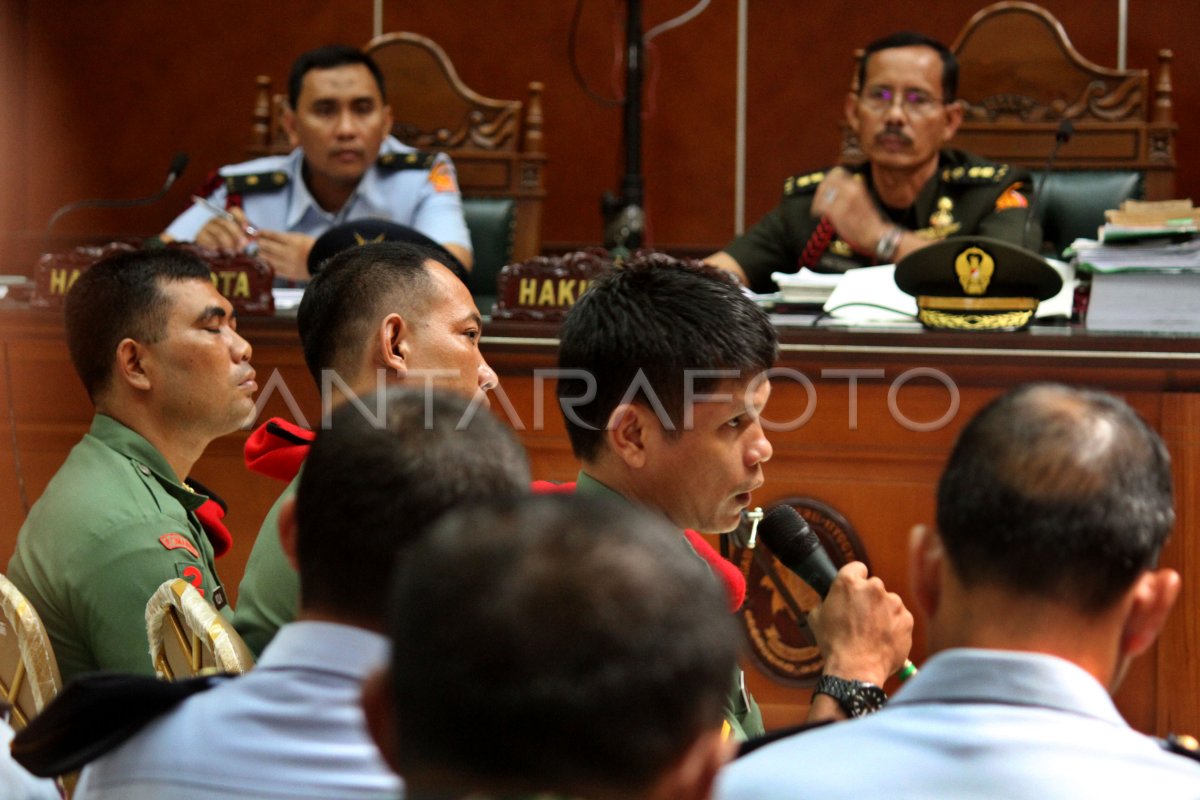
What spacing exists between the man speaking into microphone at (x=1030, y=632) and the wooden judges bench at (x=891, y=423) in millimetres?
1529

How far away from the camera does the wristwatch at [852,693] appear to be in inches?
60.8

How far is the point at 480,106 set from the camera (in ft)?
14.1

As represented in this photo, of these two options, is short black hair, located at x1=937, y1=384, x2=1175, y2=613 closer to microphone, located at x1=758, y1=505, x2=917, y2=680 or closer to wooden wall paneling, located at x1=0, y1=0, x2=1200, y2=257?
microphone, located at x1=758, y1=505, x2=917, y2=680

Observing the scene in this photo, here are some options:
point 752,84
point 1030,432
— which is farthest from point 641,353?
point 752,84

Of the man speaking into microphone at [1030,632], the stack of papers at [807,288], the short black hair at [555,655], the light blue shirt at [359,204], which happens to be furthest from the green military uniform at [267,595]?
the light blue shirt at [359,204]

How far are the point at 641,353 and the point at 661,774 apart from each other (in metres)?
1.01

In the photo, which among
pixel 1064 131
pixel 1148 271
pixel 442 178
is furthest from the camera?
pixel 442 178

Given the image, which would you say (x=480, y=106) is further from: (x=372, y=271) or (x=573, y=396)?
(x=573, y=396)

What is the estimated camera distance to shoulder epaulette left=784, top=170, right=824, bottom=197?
12.8 ft

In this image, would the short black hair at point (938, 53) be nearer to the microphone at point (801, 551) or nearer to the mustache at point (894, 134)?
the mustache at point (894, 134)

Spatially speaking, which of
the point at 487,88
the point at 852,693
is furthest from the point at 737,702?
the point at 487,88

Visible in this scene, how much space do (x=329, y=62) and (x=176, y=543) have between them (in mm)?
2277

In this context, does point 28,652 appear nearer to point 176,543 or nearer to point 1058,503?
point 176,543

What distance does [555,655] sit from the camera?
0.69m
